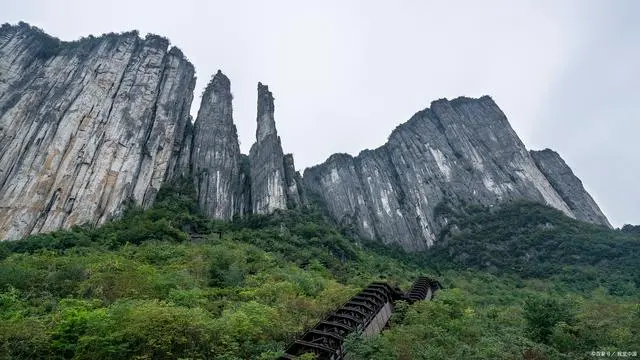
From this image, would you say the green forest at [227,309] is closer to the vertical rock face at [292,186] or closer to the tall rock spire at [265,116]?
the vertical rock face at [292,186]

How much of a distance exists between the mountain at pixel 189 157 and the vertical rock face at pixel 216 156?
0.20 metres

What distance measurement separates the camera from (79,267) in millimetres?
19234

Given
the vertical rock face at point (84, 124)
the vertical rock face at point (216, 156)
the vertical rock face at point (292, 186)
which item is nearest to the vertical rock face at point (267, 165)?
the vertical rock face at point (292, 186)

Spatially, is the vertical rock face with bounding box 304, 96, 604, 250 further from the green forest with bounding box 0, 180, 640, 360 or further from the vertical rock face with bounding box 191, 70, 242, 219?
the green forest with bounding box 0, 180, 640, 360

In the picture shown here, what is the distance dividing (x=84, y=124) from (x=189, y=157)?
14188mm

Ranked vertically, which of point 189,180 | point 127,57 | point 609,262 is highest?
point 127,57

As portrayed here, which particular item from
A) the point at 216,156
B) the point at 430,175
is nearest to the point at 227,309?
the point at 216,156

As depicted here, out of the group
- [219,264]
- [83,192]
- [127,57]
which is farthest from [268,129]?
[219,264]

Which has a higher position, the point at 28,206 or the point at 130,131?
the point at 130,131

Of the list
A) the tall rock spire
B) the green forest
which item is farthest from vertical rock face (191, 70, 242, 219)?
the green forest

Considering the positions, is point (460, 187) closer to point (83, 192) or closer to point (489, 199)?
point (489, 199)

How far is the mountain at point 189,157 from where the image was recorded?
48.0 metres

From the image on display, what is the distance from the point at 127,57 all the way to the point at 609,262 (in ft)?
237

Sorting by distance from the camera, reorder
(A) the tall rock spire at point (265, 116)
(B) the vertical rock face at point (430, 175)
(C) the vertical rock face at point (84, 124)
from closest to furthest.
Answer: (C) the vertical rock face at point (84, 124), (A) the tall rock spire at point (265, 116), (B) the vertical rock face at point (430, 175)
